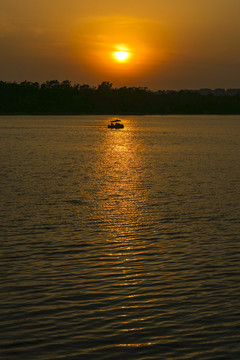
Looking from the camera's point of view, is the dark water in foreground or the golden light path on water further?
the golden light path on water

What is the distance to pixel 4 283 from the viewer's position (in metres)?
20.1

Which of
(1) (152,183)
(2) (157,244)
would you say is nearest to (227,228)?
(2) (157,244)

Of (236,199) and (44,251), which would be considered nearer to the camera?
(44,251)

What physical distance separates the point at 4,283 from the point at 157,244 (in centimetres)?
918

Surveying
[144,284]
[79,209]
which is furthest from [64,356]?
[79,209]

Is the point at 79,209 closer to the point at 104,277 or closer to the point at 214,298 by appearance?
the point at 104,277

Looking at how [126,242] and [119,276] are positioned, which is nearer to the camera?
[119,276]

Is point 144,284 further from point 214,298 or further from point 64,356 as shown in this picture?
point 64,356

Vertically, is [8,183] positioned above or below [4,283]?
below

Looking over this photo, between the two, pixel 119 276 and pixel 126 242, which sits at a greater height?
pixel 119 276

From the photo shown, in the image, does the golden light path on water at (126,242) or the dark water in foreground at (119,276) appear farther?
the golden light path on water at (126,242)

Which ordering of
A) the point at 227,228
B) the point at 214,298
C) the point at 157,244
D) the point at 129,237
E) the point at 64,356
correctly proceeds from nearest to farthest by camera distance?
the point at 64,356 < the point at 214,298 < the point at 157,244 < the point at 129,237 < the point at 227,228

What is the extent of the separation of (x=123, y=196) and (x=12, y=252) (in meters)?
21.2

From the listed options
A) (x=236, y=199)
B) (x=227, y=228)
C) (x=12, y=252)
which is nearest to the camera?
(x=12, y=252)
